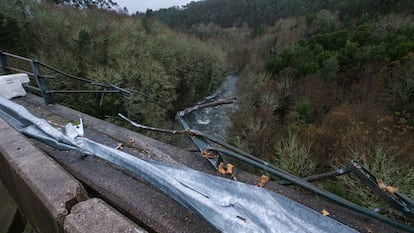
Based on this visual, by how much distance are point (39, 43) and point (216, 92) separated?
2169 cm

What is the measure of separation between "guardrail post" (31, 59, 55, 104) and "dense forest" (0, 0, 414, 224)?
4.34 meters

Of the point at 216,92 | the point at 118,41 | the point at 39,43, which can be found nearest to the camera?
the point at 39,43

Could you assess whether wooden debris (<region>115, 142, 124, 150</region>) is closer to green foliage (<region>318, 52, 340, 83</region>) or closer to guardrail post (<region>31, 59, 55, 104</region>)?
guardrail post (<region>31, 59, 55, 104</region>)

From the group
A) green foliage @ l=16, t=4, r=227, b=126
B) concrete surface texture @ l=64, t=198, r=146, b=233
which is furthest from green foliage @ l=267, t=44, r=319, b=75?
concrete surface texture @ l=64, t=198, r=146, b=233

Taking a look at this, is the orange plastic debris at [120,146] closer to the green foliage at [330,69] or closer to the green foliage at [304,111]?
the green foliage at [304,111]

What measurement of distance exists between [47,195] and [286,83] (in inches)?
850

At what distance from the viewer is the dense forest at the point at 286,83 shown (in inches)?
396

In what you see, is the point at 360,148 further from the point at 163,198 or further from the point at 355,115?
the point at 163,198

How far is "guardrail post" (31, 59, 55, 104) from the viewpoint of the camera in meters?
2.58

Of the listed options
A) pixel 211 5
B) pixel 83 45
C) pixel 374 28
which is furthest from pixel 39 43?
pixel 211 5

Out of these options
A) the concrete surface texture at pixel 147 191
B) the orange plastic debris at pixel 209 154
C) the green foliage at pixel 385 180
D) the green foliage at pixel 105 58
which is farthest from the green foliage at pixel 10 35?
the green foliage at pixel 385 180

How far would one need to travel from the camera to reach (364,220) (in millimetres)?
1315

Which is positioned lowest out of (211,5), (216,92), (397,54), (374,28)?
(216,92)

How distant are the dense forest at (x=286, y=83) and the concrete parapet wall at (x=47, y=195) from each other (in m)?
5.79
